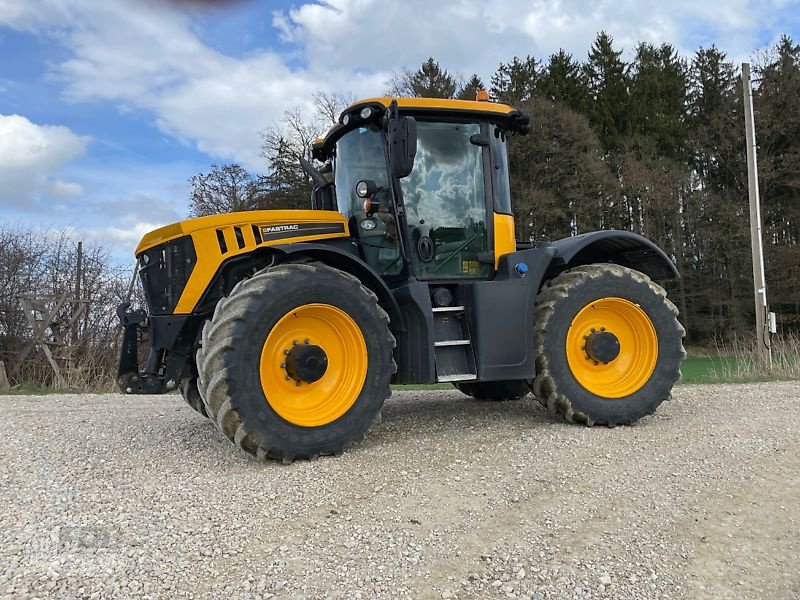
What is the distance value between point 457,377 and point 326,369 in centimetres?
100

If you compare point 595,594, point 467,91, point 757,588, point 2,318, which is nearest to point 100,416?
point 595,594

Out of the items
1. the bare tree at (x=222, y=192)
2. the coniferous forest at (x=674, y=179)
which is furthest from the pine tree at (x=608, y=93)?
the bare tree at (x=222, y=192)

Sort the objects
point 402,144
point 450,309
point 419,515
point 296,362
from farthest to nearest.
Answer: point 450,309 → point 402,144 → point 296,362 → point 419,515

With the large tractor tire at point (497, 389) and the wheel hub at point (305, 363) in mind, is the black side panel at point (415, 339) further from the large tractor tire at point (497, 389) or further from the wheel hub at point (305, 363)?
the large tractor tire at point (497, 389)

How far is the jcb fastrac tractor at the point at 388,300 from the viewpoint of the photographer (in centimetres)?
426

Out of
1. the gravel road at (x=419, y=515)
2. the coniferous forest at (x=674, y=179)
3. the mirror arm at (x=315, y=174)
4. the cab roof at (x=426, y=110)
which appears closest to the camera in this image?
the gravel road at (x=419, y=515)

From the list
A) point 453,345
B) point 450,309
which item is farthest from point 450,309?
point 453,345

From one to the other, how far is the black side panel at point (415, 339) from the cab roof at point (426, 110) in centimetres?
139

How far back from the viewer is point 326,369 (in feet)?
14.7

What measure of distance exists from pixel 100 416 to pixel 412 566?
14.8ft

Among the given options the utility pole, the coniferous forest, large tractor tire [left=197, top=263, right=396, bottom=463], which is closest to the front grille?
large tractor tire [left=197, top=263, right=396, bottom=463]

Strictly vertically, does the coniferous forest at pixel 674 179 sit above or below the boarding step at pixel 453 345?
above

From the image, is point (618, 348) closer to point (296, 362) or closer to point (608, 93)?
point (296, 362)

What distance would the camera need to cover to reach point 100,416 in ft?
20.6
